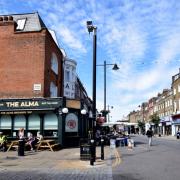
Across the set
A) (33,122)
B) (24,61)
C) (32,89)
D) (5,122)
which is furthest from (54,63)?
(5,122)

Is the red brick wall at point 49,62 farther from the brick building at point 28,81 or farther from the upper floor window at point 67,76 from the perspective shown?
the upper floor window at point 67,76

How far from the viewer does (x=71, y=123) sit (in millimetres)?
31391

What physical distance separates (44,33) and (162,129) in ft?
225

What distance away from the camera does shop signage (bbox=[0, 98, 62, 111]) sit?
30.2 m

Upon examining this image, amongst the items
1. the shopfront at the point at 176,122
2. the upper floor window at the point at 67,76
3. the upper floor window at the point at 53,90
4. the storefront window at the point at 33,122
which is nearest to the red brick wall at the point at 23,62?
the upper floor window at the point at 53,90

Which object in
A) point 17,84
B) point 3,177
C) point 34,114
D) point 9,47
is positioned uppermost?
point 9,47

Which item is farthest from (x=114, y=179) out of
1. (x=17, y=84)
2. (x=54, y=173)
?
(x=17, y=84)

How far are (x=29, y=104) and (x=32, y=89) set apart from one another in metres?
2.10

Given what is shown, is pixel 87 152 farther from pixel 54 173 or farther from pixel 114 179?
pixel 114 179

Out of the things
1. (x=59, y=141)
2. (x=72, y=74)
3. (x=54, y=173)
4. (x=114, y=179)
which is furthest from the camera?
(x=72, y=74)

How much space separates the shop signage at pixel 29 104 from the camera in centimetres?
3023

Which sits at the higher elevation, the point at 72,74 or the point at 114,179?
the point at 72,74

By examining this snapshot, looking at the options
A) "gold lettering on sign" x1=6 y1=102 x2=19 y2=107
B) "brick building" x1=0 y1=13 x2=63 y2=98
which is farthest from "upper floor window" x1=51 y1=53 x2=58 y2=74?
"gold lettering on sign" x1=6 y1=102 x2=19 y2=107

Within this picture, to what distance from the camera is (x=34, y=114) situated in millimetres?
30812
